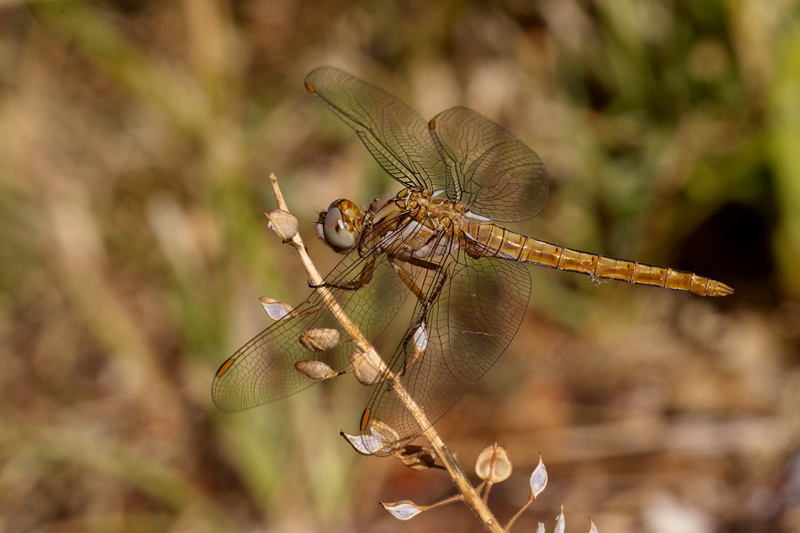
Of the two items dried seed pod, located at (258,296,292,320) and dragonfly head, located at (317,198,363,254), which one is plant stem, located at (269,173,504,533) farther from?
dragonfly head, located at (317,198,363,254)

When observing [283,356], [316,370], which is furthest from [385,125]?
[316,370]

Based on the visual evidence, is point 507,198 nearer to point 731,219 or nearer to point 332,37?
point 731,219

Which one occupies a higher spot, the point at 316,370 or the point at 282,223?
the point at 282,223

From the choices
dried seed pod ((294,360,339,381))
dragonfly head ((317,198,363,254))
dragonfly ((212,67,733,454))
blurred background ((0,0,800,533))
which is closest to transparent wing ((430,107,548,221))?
dragonfly ((212,67,733,454))

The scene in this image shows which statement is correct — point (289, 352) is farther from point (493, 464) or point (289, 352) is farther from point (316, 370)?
point (493, 464)

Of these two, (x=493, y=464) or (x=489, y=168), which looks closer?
(x=493, y=464)

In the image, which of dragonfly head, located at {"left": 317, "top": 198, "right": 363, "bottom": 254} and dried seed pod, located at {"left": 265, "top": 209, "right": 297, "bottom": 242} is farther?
dragonfly head, located at {"left": 317, "top": 198, "right": 363, "bottom": 254}

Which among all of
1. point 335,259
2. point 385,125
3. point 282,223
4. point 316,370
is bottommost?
point 316,370
